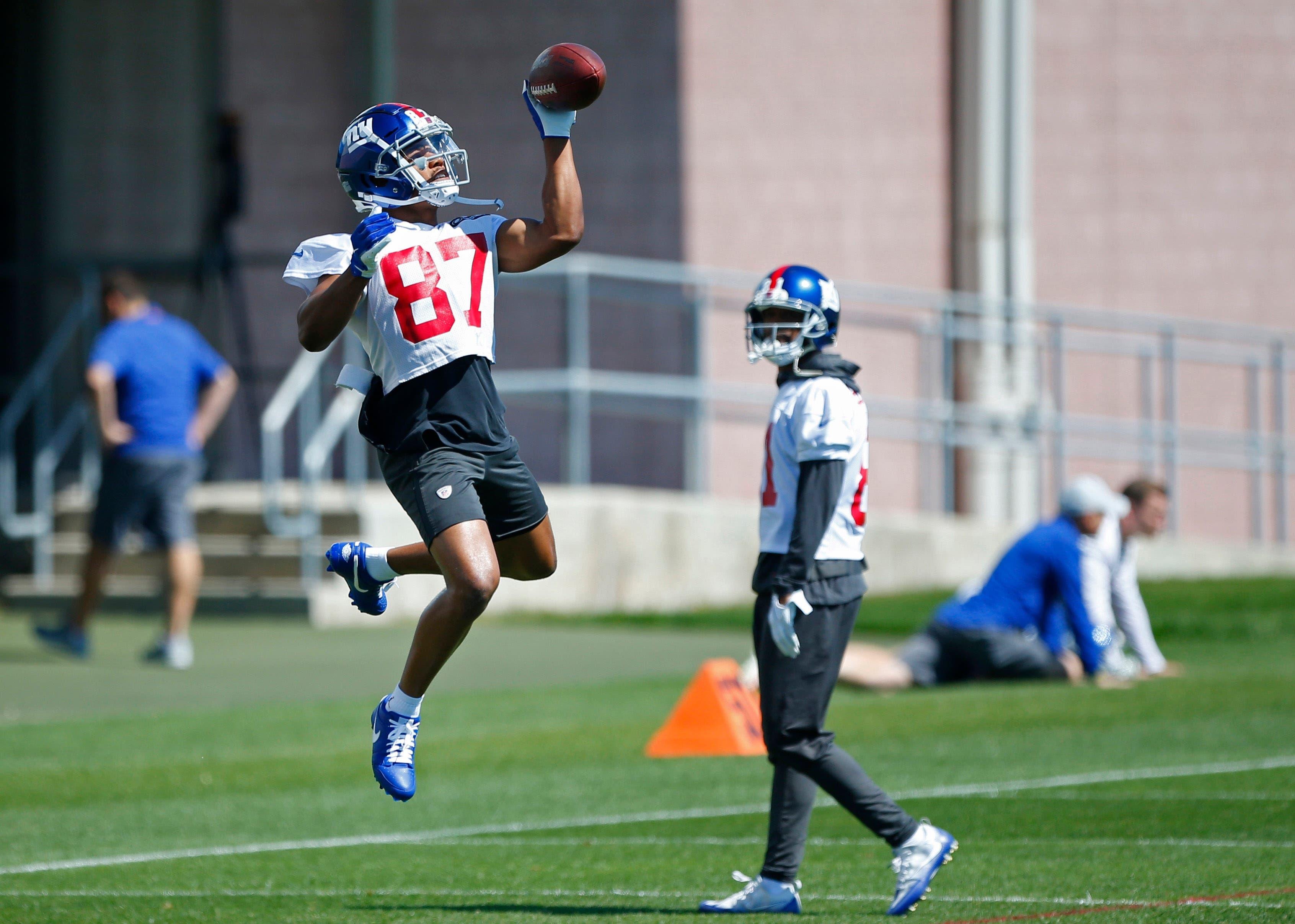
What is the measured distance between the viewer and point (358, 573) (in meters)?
6.14

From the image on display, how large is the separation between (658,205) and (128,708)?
868 centimetres

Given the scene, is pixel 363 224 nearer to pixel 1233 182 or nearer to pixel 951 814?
pixel 951 814

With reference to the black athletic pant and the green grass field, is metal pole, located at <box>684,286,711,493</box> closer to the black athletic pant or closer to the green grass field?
the green grass field

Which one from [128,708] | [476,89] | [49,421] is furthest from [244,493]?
[128,708]

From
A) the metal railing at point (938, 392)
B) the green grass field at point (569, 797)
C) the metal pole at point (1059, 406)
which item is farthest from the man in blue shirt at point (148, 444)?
the metal pole at point (1059, 406)

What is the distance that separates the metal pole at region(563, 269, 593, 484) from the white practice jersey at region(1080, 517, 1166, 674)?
17.9 feet

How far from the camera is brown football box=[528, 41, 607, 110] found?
598cm

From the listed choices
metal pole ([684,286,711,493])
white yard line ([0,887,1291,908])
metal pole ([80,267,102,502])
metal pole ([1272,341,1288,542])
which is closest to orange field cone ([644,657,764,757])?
white yard line ([0,887,1291,908])

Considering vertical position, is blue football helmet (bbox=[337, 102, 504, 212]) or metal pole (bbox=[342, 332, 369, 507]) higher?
blue football helmet (bbox=[337, 102, 504, 212])

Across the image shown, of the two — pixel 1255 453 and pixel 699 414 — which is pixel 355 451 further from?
pixel 1255 453

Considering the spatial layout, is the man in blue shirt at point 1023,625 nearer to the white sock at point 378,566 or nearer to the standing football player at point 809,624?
the standing football player at point 809,624

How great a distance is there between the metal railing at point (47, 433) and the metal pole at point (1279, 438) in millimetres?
11240

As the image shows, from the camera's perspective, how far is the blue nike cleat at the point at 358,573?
6133 millimetres

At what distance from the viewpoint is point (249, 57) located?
62.4ft
